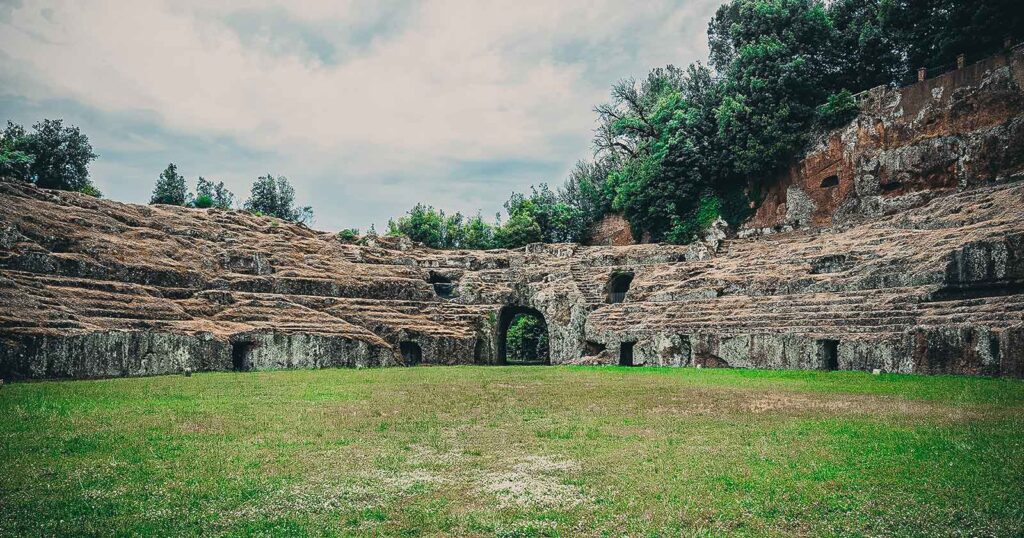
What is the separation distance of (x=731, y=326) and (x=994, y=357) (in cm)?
1013

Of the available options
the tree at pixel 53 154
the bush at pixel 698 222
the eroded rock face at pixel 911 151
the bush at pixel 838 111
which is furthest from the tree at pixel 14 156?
the bush at pixel 838 111

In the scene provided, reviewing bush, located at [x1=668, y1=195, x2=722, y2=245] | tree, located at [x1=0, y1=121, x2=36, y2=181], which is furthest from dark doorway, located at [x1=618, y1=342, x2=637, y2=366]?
tree, located at [x1=0, y1=121, x2=36, y2=181]

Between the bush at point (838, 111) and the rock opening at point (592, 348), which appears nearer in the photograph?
the rock opening at point (592, 348)

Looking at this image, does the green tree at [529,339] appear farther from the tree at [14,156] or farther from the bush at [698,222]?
the tree at [14,156]

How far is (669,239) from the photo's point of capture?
47938mm

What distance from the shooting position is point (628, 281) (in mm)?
40594

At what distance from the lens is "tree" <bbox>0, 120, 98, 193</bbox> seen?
1797 inches

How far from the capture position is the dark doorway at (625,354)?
31.3 metres

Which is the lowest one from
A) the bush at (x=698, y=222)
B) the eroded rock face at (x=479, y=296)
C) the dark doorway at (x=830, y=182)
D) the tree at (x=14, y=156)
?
the eroded rock face at (x=479, y=296)

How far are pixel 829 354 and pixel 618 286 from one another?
1826 cm

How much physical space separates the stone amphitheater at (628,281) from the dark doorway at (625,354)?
98mm

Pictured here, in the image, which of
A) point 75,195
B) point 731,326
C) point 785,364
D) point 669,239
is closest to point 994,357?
point 785,364

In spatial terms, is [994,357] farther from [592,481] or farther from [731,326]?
[592,481]

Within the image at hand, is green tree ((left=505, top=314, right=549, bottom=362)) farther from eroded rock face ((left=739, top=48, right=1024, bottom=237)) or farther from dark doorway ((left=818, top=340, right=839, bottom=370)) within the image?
dark doorway ((left=818, top=340, right=839, bottom=370))
